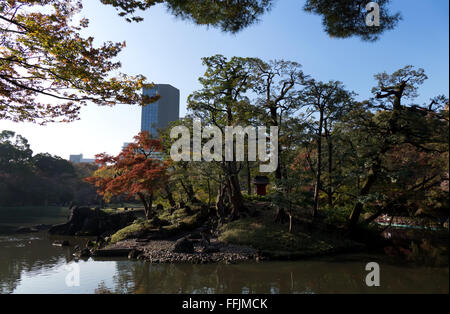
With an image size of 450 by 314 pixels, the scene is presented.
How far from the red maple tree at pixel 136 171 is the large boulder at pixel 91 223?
3.22 meters

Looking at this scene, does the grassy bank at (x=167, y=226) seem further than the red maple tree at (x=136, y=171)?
No

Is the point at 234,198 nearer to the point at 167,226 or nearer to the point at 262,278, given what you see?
the point at 167,226

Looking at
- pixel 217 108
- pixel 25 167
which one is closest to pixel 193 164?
pixel 217 108

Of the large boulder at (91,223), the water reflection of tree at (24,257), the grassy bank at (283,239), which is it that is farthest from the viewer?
the large boulder at (91,223)

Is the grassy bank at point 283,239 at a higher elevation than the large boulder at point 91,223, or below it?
higher

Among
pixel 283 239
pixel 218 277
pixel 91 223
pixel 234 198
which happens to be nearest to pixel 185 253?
pixel 218 277

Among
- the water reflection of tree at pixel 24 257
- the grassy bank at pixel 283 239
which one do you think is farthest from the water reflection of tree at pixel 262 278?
the water reflection of tree at pixel 24 257

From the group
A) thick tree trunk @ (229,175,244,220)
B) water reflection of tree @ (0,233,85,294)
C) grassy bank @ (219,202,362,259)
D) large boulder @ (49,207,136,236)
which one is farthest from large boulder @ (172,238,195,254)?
large boulder @ (49,207,136,236)

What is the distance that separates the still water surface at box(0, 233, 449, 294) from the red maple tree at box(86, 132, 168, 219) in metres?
4.87

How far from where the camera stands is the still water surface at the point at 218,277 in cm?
621

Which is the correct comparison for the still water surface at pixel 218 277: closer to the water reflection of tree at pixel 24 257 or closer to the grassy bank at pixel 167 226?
the water reflection of tree at pixel 24 257

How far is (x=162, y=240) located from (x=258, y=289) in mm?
6582

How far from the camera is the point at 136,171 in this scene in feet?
45.8

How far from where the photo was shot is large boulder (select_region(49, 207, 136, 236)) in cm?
1866
